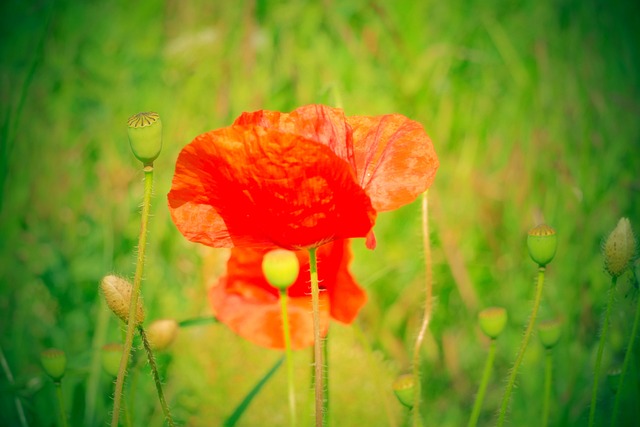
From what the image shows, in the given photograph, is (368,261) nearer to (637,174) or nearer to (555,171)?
(555,171)

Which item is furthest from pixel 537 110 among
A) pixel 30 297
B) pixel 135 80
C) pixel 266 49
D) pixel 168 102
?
pixel 30 297

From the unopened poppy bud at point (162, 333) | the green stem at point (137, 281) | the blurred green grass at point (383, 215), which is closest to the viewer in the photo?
the green stem at point (137, 281)

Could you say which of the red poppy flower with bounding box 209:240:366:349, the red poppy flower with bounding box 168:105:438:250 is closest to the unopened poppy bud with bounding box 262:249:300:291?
the red poppy flower with bounding box 168:105:438:250

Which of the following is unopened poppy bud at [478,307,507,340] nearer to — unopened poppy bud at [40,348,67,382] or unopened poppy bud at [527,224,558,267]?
unopened poppy bud at [527,224,558,267]

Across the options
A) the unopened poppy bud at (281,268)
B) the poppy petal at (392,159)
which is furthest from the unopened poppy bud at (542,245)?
the unopened poppy bud at (281,268)

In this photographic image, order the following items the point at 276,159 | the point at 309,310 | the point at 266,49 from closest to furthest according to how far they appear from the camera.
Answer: the point at 276,159, the point at 309,310, the point at 266,49

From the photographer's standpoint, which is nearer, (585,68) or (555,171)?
(555,171)

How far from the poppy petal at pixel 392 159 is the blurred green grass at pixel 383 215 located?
0.56m

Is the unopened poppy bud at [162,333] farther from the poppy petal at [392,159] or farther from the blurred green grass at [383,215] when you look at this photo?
the blurred green grass at [383,215]

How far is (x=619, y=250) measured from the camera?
2.49 feet

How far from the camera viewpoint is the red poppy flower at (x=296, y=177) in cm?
69

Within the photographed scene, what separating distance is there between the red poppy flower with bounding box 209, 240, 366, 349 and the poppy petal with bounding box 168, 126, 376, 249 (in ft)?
0.42

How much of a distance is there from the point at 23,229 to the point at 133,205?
0.24 m

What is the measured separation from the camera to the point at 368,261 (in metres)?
1.63
